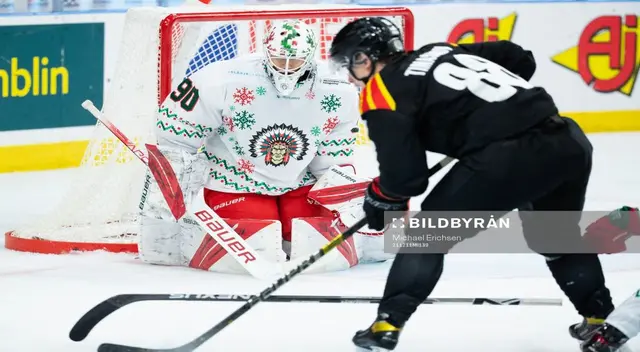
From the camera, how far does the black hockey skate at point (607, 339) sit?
9.85 feet

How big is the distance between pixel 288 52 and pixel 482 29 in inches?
128

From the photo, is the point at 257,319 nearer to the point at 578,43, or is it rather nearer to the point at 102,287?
the point at 102,287

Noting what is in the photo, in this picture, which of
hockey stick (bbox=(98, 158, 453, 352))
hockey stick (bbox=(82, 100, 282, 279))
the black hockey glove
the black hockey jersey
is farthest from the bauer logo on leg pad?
the black hockey jersey

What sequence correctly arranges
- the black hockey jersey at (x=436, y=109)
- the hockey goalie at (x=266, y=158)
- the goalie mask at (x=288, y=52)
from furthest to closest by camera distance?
the hockey goalie at (x=266, y=158)
the goalie mask at (x=288, y=52)
the black hockey jersey at (x=436, y=109)

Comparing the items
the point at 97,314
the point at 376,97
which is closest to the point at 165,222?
the point at 97,314

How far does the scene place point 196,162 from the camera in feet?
14.1

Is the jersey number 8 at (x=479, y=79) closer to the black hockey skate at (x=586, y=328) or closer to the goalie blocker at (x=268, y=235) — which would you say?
the black hockey skate at (x=586, y=328)

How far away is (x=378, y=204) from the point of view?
3010 mm

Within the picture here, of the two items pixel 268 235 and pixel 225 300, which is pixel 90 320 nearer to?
pixel 225 300

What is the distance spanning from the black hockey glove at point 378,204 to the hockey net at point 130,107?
1608mm

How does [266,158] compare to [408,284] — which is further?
[266,158]

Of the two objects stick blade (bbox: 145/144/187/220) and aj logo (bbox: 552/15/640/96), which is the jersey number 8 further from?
aj logo (bbox: 552/15/640/96)

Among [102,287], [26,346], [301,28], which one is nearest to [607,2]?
[301,28]

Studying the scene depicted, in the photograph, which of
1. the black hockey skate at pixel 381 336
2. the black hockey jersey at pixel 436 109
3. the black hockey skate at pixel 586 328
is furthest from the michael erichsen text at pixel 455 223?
the black hockey skate at pixel 586 328
